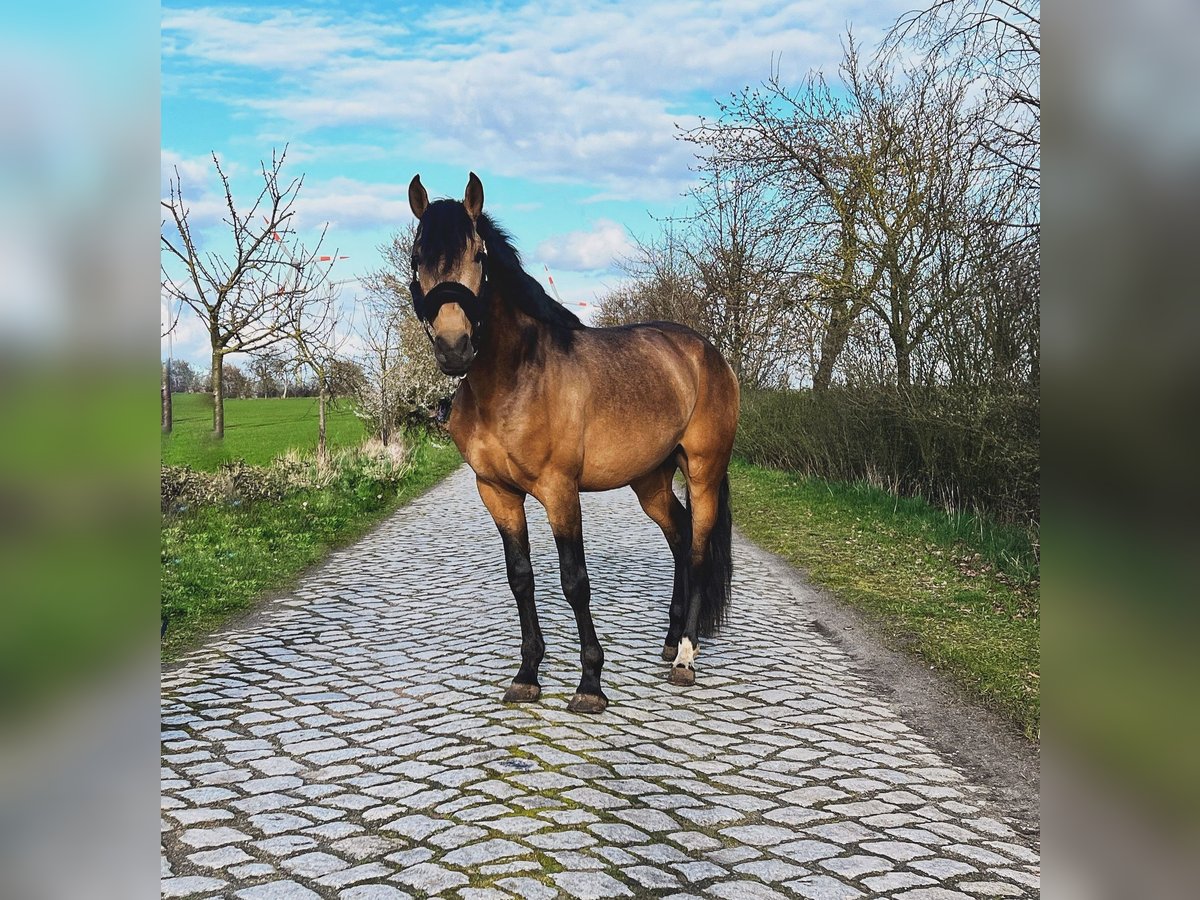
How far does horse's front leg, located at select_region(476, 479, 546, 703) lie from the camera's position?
4.68 m

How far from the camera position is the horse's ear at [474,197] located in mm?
3892

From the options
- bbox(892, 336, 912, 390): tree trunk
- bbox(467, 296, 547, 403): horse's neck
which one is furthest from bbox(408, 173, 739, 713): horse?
bbox(892, 336, 912, 390): tree trunk

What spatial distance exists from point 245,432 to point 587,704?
42.3ft

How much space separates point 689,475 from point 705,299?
16.3 meters

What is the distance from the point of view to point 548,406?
4465 mm

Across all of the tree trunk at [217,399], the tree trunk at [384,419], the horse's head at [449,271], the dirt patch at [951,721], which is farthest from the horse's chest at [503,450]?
the tree trunk at [384,419]

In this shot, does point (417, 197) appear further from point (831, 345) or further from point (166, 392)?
point (831, 345)

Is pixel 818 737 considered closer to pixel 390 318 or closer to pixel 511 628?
pixel 511 628

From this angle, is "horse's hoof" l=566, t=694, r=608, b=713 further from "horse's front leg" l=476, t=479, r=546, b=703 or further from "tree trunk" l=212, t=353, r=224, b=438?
"tree trunk" l=212, t=353, r=224, b=438

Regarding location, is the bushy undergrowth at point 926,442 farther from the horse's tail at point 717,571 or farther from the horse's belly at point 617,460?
the horse's belly at point 617,460

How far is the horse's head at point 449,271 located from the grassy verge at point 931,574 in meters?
3.33
